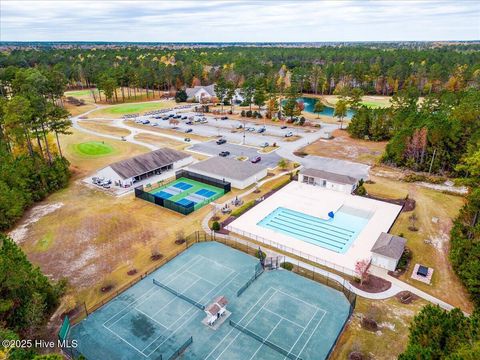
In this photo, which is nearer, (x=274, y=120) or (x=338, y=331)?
(x=338, y=331)

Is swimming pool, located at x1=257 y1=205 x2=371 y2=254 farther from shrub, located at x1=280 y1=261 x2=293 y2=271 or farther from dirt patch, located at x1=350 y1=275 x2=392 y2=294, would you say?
shrub, located at x1=280 y1=261 x2=293 y2=271

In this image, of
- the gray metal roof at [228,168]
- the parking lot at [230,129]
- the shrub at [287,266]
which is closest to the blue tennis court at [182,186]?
the gray metal roof at [228,168]

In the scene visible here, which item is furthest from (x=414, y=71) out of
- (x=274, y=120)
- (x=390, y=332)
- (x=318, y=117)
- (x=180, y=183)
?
(x=390, y=332)

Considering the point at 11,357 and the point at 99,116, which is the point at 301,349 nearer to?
the point at 11,357

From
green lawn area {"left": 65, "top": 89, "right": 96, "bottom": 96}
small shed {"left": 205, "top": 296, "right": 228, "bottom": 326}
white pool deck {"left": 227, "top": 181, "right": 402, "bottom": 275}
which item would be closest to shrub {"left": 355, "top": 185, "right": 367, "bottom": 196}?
white pool deck {"left": 227, "top": 181, "right": 402, "bottom": 275}

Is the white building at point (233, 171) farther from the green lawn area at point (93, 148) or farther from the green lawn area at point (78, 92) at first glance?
the green lawn area at point (78, 92)
